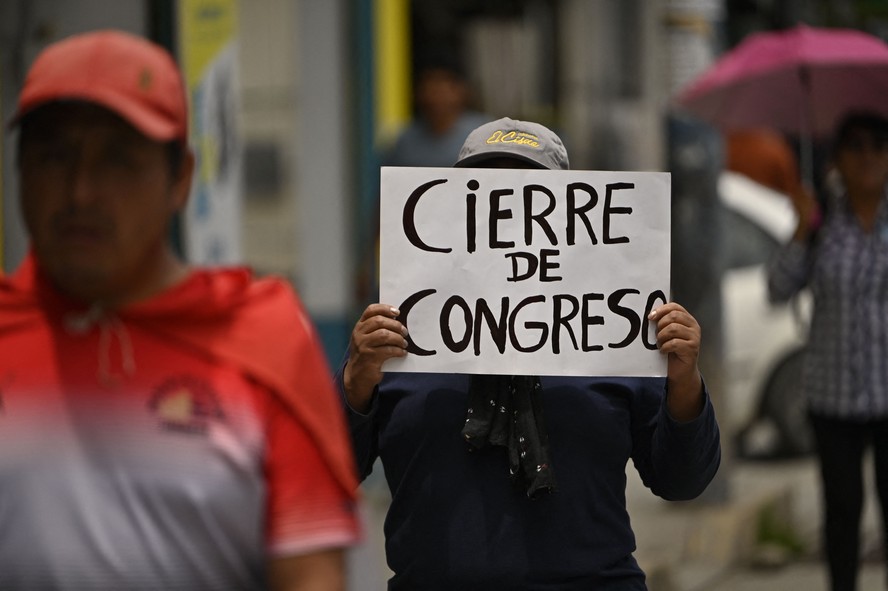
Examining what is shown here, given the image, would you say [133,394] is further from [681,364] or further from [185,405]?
[681,364]

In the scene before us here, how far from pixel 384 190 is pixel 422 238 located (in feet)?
0.41

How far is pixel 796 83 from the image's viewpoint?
7164mm

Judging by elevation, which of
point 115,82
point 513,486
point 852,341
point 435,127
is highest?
point 435,127

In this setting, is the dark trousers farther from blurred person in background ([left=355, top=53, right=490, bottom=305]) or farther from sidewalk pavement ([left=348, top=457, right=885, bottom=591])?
blurred person in background ([left=355, top=53, right=490, bottom=305])

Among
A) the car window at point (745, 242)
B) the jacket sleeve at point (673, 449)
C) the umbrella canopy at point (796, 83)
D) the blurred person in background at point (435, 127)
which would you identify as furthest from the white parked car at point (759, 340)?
the jacket sleeve at point (673, 449)

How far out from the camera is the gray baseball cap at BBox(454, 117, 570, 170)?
3.53 meters

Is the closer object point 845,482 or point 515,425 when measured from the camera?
point 515,425

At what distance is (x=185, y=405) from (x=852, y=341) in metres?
4.46

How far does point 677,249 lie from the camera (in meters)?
9.11

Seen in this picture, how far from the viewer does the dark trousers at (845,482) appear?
250 inches

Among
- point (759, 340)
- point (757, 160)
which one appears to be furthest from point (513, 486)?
point (757, 160)

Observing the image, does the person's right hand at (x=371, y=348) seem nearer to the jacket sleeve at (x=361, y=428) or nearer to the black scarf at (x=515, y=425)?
the jacket sleeve at (x=361, y=428)

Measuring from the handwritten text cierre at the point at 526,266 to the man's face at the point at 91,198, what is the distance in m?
1.08

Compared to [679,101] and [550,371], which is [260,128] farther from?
[550,371]
